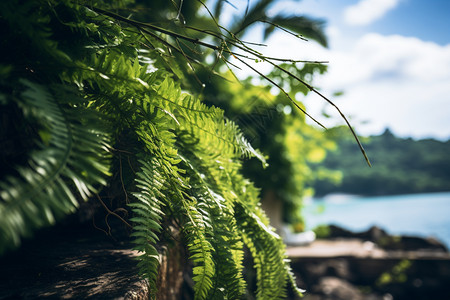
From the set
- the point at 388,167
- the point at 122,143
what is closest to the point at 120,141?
the point at 122,143

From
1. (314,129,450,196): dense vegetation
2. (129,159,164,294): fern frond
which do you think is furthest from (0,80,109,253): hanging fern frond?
(314,129,450,196): dense vegetation

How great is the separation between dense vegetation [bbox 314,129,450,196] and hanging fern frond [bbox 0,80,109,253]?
94.6ft

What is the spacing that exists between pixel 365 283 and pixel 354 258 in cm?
61

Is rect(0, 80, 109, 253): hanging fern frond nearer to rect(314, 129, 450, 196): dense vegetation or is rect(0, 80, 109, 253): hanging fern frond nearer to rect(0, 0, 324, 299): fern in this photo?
rect(0, 0, 324, 299): fern

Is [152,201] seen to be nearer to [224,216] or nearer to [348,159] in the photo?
[224,216]

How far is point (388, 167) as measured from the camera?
29.0 metres

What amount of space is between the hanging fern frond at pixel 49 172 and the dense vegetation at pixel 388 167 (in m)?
28.8

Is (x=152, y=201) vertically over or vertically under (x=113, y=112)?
under

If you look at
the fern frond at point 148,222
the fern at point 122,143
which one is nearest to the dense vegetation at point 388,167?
the fern at point 122,143

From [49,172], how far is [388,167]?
3349cm

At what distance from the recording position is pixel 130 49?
0.60 metres

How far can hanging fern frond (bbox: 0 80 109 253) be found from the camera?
0.26 meters

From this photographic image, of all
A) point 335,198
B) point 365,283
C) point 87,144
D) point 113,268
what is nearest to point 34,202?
point 87,144

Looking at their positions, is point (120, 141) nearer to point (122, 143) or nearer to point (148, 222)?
point (122, 143)
